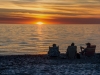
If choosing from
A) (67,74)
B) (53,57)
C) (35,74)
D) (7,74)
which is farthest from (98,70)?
(53,57)

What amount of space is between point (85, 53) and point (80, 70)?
775 cm

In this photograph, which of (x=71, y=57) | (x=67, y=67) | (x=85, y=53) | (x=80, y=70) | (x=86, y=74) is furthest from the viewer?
(x=85, y=53)

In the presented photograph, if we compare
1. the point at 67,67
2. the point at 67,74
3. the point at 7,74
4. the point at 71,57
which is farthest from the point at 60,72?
the point at 71,57

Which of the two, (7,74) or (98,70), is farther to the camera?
(98,70)

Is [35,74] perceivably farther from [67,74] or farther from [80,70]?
[80,70]

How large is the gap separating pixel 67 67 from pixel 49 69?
1354 mm

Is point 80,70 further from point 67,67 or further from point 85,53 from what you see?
point 85,53

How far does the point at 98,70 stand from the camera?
15.9 meters

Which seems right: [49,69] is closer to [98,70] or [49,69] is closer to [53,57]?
[98,70]

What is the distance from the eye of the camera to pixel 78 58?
21891mm

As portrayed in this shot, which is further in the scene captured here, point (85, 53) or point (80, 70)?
point (85, 53)

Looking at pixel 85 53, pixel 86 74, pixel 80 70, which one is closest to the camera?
pixel 86 74

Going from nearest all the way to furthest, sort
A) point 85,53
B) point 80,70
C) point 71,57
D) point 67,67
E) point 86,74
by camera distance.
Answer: point 86,74 → point 80,70 → point 67,67 → point 71,57 → point 85,53

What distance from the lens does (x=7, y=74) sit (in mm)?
14727
